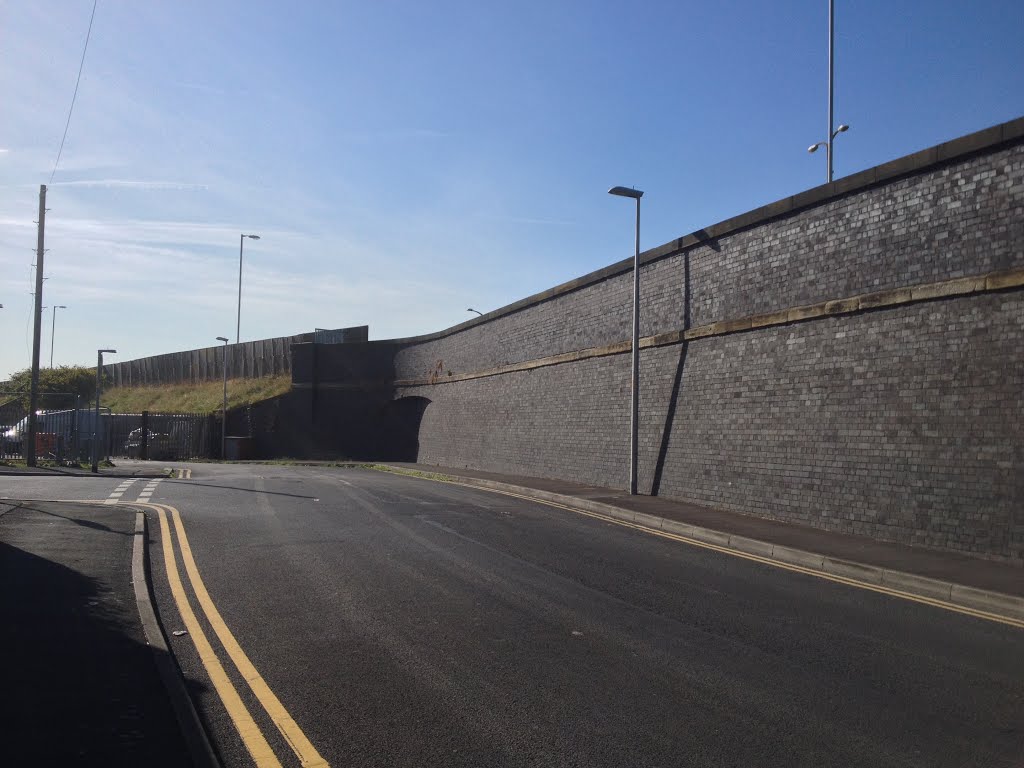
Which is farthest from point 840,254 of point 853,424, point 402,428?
point 402,428

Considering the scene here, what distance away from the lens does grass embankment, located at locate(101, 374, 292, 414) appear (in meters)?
45.7

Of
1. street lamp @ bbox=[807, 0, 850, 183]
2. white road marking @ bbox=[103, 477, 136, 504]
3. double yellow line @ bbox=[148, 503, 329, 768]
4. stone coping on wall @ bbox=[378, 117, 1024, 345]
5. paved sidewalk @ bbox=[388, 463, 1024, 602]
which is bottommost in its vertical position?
double yellow line @ bbox=[148, 503, 329, 768]

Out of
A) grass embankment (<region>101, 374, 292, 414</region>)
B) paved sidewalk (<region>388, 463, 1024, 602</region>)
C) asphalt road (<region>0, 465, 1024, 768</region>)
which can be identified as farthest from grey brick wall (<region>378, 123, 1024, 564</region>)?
grass embankment (<region>101, 374, 292, 414</region>)

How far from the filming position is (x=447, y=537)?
11.8 metres

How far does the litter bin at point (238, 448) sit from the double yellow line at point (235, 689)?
1329 inches

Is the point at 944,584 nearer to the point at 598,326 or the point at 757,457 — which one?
the point at 757,457

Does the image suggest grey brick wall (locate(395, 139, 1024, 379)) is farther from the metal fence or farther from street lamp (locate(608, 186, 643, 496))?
the metal fence

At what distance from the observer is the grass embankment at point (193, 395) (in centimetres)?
4566

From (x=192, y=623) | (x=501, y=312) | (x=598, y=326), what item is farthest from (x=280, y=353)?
(x=192, y=623)

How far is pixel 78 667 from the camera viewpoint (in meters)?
5.33

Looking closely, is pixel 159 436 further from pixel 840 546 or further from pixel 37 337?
pixel 840 546

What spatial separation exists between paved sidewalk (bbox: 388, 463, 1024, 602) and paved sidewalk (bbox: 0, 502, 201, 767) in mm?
7923

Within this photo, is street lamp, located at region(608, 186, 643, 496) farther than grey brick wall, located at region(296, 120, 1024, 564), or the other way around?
street lamp, located at region(608, 186, 643, 496)

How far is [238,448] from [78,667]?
3754cm
